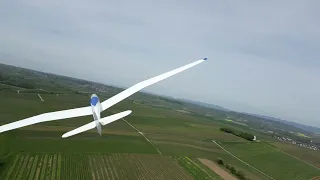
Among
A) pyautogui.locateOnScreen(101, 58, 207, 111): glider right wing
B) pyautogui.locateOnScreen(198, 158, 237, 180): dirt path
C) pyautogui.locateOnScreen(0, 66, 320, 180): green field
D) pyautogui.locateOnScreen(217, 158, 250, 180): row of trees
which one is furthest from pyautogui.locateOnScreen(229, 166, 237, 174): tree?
pyautogui.locateOnScreen(101, 58, 207, 111): glider right wing

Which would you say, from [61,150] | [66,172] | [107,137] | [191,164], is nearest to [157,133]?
[107,137]

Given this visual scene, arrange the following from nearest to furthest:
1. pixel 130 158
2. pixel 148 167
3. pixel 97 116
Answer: pixel 97 116 → pixel 148 167 → pixel 130 158

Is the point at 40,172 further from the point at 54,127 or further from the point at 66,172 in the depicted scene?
the point at 54,127

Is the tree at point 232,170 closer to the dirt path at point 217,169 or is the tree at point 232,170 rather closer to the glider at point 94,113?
the dirt path at point 217,169

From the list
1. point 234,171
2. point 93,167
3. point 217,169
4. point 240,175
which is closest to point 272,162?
point 234,171

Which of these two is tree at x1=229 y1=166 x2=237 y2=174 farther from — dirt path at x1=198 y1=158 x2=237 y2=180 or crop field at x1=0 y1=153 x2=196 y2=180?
crop field at x1=0 y1=153 x2=196 y2=180

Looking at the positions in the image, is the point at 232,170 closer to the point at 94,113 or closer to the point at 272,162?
the point at 272,162
